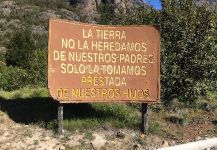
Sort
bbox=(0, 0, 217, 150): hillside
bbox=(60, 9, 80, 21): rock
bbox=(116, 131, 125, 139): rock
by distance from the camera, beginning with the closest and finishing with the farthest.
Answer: bbox=(0, 0, 217, 150): hillside, bbox=(116, 131, 125, 139): rock, bbox=(60, 9, 80, 21): rock

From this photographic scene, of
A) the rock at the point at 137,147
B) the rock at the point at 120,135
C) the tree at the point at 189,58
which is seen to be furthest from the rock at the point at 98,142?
the tree at the point at 189,58

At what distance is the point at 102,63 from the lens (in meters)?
11.8

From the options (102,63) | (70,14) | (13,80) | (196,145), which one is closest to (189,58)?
(102,63)

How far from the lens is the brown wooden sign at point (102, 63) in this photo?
11.3m

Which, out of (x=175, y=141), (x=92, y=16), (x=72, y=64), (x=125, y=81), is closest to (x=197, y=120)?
(x=175, y=141)

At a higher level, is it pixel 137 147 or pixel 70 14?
pixel 70 14

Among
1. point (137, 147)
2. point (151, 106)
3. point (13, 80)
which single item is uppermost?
point (13, 80)

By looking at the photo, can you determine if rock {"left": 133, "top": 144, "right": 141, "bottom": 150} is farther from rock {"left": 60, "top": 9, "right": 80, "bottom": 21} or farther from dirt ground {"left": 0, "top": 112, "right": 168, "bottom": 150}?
rock {"left": 60, "top": 9, "right": 80, "bottom": 21}

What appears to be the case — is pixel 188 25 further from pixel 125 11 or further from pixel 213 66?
pixel 125 11

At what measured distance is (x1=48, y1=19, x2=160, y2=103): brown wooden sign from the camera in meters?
11.3

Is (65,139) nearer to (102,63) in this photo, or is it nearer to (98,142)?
(98,142)

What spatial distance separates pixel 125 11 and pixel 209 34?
563 cm

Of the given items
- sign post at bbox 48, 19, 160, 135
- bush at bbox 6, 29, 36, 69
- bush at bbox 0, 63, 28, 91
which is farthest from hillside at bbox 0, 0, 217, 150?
bush at bbox 6, 29, 36, 69

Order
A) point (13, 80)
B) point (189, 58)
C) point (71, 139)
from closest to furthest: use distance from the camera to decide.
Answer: point (71, 139) → point (189, 58) → point (13, 80)
